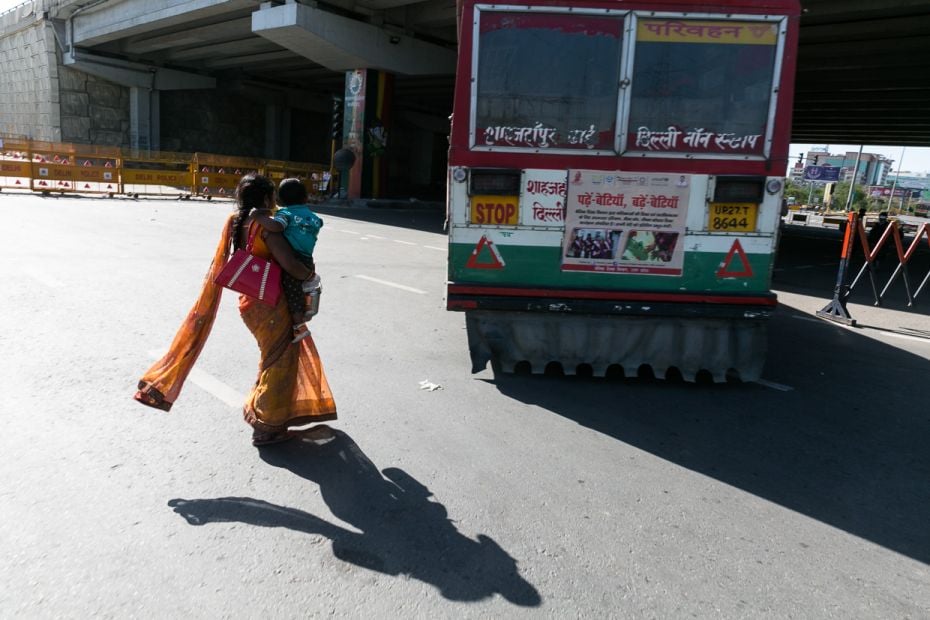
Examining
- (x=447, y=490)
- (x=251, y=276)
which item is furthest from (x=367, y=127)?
(x=447, y=490)

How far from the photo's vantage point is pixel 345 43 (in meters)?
23.0

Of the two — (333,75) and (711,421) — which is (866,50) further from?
(333,75)

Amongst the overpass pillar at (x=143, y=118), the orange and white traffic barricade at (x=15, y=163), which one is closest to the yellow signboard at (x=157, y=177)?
the orange and white traffic barricade at (x=15, y=163)

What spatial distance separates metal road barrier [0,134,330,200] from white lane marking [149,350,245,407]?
51.6 feet

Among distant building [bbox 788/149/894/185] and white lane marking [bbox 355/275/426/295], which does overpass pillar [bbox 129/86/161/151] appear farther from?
distant building [bbox 788/149/894/185]

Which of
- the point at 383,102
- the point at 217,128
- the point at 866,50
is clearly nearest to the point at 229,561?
the point at 866,50

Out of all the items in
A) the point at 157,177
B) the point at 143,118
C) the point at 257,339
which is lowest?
the point at 257,339

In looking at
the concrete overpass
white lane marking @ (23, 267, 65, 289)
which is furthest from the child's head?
the concrete overpass

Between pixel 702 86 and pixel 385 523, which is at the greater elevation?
pixel 702 86

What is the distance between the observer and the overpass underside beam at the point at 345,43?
71.5 ft

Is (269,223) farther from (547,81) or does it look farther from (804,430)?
(804,430)

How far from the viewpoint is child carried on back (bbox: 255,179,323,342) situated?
3.49 meters

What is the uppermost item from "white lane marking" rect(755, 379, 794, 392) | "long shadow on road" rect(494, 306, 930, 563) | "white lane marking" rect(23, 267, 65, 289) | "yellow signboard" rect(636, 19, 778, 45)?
"yellow signboard" rect(636, 19, 778, 45)

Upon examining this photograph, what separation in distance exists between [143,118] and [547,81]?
128 ft
